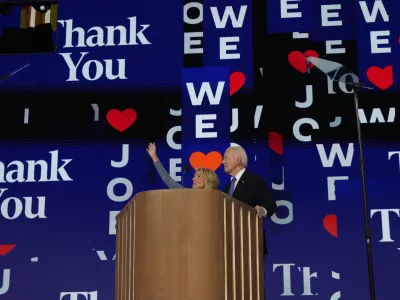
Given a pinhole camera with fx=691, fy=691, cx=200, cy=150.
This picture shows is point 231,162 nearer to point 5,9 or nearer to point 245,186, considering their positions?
point 245,186

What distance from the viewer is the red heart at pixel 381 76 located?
5.07 m

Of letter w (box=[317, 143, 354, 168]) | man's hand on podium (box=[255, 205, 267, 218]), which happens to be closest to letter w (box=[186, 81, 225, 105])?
letter w (box=[317, 143, 354, 168])

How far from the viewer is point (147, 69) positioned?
5.27m

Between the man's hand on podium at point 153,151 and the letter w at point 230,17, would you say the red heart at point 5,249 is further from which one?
the letter w at point 230,17

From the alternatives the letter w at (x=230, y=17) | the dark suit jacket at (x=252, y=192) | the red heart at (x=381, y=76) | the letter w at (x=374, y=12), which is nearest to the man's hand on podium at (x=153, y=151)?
the dark suit jacket at (x=252, y=192)

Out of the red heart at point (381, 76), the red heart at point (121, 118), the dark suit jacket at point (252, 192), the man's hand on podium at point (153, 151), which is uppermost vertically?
the red heart at point (381, 76)

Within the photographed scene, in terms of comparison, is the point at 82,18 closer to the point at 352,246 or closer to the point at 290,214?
the point at 290,214

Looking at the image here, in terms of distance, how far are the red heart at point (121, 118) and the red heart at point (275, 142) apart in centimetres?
103

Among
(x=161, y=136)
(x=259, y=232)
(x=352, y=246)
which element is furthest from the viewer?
(x=161, y=136)

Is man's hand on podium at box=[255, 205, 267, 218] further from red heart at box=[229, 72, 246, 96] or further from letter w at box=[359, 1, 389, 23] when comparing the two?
letter w at box=[359, 1, 389, 23]

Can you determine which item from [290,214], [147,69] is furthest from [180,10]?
[290,214]

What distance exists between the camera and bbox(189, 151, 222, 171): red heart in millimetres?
4988

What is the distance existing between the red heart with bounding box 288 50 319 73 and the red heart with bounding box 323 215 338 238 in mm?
1120

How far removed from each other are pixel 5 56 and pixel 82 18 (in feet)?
2.21
